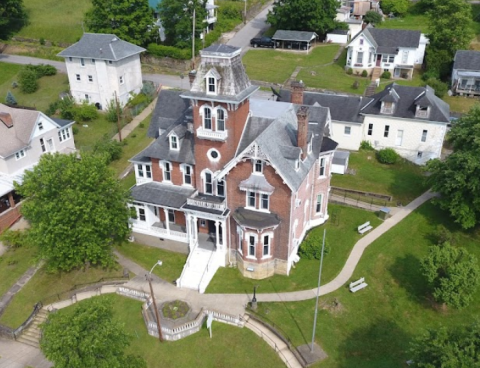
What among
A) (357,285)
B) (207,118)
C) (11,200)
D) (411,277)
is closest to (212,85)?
(207,118)

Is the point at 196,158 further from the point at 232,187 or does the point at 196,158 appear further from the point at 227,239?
the point at 227,239

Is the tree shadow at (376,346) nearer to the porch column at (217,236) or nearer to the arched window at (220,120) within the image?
the porch column at (217,236)

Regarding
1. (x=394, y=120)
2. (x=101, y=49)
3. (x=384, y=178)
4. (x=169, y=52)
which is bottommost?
(x=384, y=178)

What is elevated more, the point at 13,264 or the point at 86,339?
the point at 86,339

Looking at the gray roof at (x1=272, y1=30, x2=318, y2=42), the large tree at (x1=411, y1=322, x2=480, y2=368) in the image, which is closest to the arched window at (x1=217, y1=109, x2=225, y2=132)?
the large tree at (x1=411, y1=322, x2=480, y2=368)

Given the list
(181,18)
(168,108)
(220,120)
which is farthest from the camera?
(181,18)

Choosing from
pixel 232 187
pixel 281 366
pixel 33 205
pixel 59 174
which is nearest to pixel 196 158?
pixel 232 187

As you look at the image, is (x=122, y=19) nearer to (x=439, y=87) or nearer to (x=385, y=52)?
(x=385, y=52)
